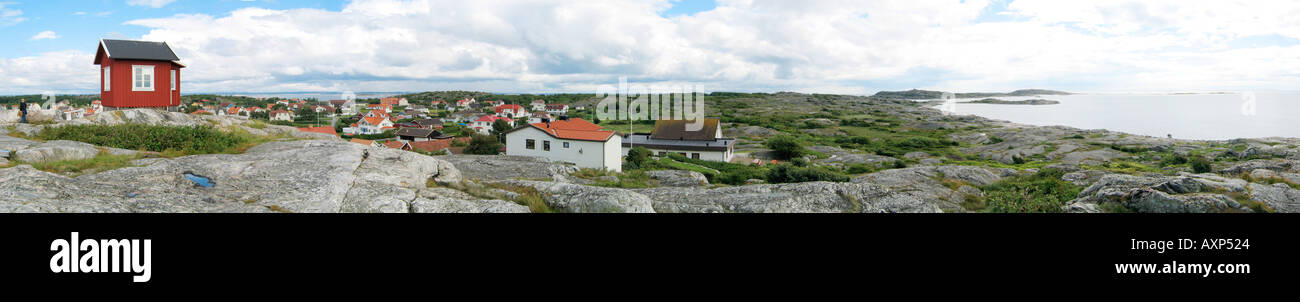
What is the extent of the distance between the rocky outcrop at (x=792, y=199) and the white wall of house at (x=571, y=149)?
84.4 ft

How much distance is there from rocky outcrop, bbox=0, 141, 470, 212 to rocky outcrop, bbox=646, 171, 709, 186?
16.2 metres

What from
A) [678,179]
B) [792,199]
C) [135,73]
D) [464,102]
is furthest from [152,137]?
[464,102]

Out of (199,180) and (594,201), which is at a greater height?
(199,180)

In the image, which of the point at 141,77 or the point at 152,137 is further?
the point at 141,77

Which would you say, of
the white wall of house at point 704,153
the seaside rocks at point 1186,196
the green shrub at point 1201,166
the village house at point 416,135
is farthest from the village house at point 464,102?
the seaside rocks at point 1186,196

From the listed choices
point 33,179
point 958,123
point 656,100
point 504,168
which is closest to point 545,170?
point 504,168

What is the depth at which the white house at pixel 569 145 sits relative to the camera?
38750 mm

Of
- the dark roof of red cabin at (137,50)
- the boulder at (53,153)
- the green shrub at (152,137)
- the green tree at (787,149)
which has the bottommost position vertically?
the green tree at (787,149)

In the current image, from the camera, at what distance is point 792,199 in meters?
11.8

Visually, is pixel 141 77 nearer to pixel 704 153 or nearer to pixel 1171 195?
pixel 1171 195

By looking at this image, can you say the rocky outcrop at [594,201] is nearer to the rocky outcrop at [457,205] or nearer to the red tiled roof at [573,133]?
the rocky outcrop at [457,205]

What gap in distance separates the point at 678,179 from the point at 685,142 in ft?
98.0

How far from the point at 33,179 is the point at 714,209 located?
10.7m

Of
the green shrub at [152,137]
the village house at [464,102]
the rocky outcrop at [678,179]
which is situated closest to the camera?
the green shrub at [152,137]
